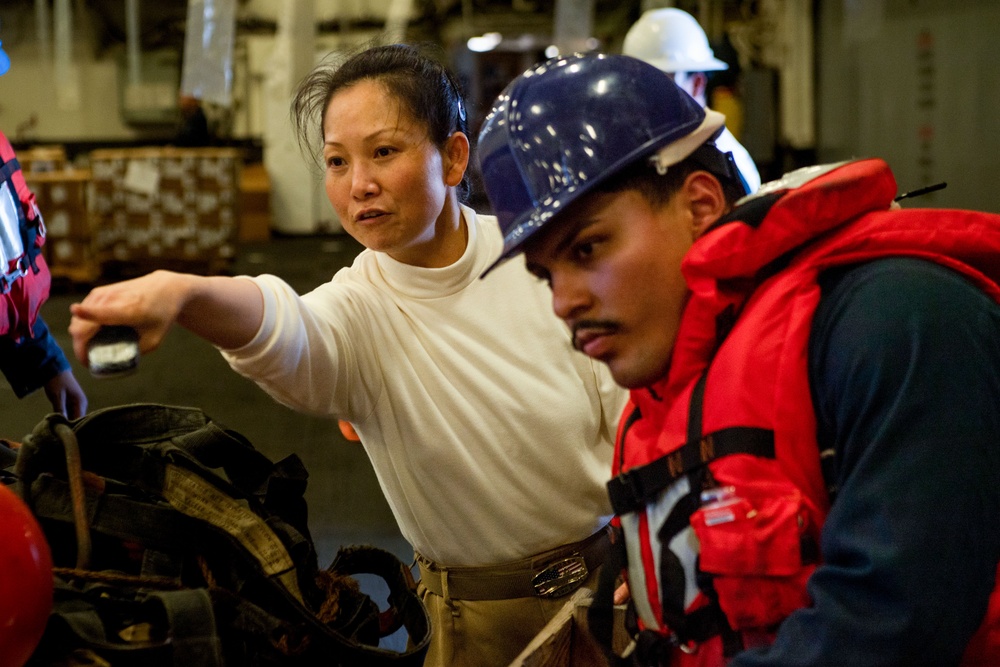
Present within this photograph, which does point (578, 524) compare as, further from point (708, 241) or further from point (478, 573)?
point (708, 241)

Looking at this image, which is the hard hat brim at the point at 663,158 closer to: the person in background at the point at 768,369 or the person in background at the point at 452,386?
the person in background at the point at 768,369

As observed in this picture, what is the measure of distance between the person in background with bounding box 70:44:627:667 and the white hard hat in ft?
11.5

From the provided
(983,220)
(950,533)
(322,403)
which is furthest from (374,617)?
(983,220)

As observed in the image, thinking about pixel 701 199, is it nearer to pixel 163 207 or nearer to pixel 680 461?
pixel 680 461

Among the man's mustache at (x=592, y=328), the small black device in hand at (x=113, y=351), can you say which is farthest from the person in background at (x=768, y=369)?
the small black device in hand at (x=113, y=351)

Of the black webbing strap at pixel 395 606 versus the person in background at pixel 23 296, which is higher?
the person in background at pixel 23 296

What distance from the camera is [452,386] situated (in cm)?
174

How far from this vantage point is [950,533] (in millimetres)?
854

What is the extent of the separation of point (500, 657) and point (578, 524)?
11.5 inches

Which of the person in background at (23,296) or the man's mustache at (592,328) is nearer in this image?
the man's mustache at (592,328)

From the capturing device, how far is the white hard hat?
5.11 metres

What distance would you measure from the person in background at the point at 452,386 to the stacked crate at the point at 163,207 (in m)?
9.21

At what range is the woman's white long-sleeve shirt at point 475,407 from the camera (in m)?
1.73

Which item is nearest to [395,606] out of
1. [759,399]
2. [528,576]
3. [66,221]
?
[528,576]
